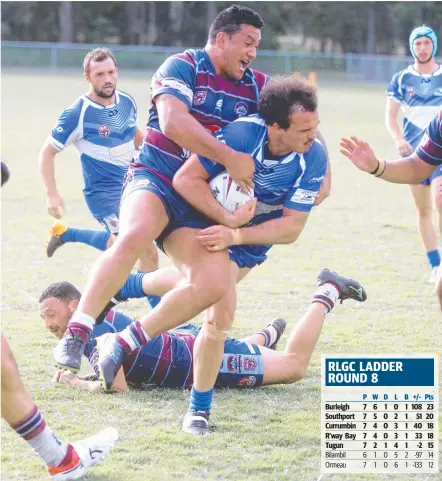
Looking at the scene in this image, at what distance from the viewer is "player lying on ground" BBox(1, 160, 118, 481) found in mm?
3853

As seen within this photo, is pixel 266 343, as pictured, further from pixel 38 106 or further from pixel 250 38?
pixel 38 106

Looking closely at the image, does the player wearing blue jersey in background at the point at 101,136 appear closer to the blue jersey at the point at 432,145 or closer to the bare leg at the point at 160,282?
the bare leg at the point at 160,282

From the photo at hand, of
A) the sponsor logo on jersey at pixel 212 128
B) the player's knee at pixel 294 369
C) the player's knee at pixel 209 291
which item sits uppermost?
the sponsor logo on jersey at pixel 212 128

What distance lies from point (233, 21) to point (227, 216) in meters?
1.06

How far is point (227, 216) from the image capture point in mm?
4715

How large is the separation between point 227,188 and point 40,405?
1.60 meters

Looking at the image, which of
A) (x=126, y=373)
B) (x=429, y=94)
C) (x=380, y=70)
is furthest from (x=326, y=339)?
(x=380, y=70)

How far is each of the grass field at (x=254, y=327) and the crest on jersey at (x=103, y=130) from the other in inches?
53.3

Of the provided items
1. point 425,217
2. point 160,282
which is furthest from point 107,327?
point 425,217

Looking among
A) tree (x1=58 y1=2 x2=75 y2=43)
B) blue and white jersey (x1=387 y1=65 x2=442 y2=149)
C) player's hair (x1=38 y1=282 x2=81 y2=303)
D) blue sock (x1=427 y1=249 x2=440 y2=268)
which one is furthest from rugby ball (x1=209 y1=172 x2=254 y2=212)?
tree (x1=58 y1=2 x2=75 y2=43)

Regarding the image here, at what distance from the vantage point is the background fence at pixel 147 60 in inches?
1700

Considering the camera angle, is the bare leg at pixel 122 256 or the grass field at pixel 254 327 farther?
the bare leg at pixel 122 256

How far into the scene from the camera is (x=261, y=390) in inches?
216

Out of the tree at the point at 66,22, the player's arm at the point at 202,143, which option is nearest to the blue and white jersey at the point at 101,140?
the player's arm at the point at 202,143
